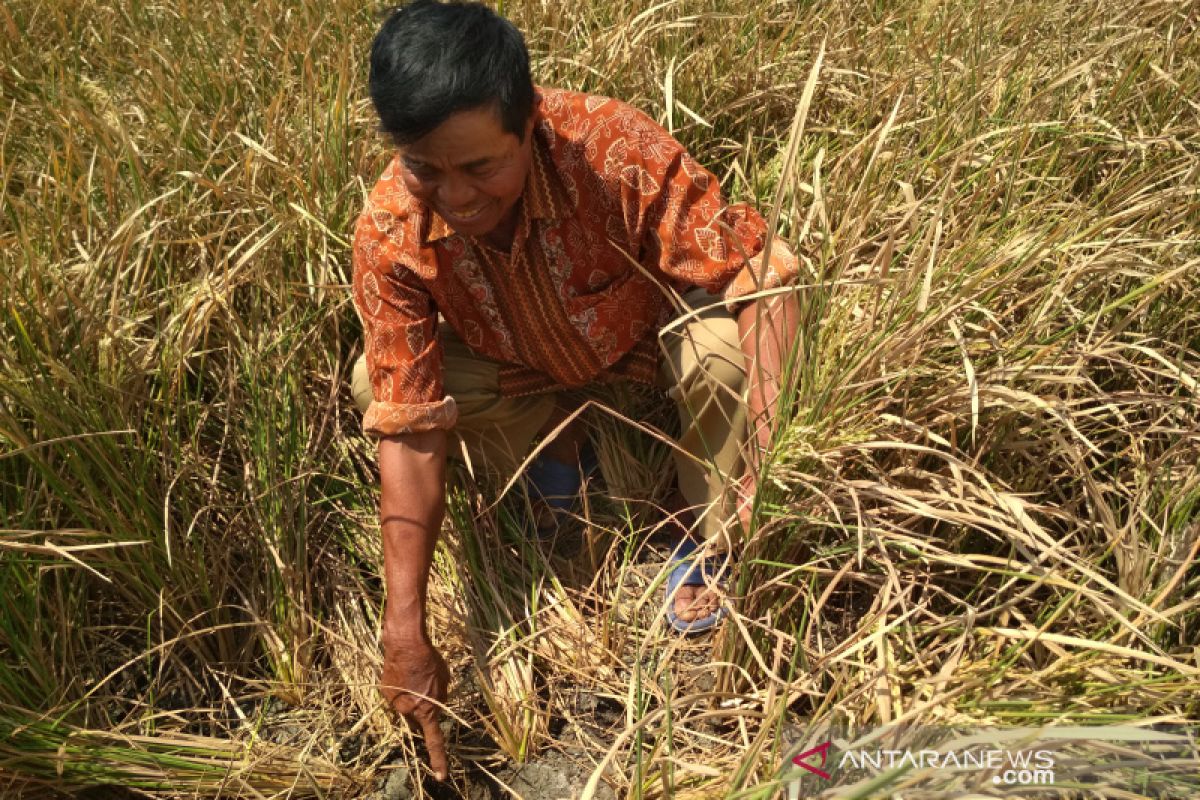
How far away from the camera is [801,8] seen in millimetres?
2537

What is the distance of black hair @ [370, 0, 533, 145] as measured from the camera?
138cm

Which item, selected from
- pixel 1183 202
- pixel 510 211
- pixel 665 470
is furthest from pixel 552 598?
pixel 1183 202

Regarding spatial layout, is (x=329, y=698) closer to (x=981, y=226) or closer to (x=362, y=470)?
(x=362, y=470)

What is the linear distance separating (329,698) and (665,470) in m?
0.76

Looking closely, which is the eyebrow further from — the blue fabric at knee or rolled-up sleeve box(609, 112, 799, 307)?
the blue fabric at knee

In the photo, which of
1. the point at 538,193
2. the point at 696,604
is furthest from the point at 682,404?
the point at 538,193

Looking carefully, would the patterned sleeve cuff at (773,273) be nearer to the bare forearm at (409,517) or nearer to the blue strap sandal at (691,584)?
the blue strap sandal at (691,584)

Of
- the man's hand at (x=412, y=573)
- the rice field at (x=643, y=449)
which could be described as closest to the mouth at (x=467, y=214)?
the man's hand at (x=412, y=573)

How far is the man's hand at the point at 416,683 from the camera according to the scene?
5.18 feet

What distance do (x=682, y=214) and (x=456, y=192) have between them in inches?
14.8

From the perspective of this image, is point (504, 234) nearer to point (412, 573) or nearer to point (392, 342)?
point (392, 342)

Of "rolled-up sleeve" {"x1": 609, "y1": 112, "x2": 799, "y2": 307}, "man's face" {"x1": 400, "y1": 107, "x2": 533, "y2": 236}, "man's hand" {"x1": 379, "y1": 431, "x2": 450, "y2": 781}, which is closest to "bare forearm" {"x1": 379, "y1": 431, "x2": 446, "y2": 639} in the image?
"man's hand" {"x1": 379, "y1": 431, "x2": 450, "y2": 781}

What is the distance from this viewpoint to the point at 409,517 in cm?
164

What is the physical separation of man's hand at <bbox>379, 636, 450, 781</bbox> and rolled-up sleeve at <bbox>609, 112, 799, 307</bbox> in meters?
0.72
